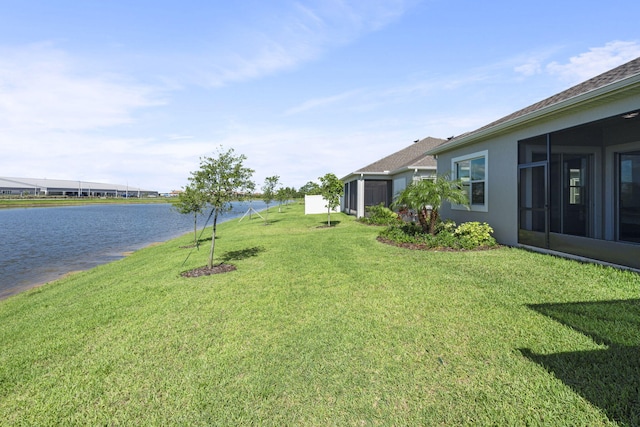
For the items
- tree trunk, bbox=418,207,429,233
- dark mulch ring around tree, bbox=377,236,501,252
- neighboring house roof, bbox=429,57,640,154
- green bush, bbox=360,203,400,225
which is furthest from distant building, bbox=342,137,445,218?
neighboring house roof, bbox=429,57,640,154

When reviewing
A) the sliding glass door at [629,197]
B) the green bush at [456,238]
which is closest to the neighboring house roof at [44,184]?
the green bush at [456,238]

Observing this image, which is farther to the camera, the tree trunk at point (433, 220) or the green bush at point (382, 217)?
the green bush at point (382, 217)

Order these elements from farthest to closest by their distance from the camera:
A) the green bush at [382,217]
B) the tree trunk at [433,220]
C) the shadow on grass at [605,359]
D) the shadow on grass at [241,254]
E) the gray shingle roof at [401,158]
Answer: the gray shingle roof at [401,158] < the green bush at [382,217] < the tree trunk at [433,220] < the shadow on grass at [241,254] < the shadow on grass at [605,359]

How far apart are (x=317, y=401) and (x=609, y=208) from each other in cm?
1000

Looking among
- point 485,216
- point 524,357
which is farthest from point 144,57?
point 524,357

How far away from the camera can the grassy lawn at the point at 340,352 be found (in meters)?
2.37

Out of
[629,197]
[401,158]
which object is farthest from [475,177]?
[401,158]

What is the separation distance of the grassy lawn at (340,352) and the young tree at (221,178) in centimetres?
201

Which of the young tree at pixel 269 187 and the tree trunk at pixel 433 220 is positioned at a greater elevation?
the young tree at pixel 269 187

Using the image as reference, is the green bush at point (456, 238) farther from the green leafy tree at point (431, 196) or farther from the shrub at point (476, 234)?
the green leafy tree at point (431, 196)

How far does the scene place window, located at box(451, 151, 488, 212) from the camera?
9500 mm

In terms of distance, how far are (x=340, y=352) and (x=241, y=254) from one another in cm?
642

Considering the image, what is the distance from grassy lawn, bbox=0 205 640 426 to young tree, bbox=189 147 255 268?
6.59 feet

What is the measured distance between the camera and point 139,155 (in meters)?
40.1
